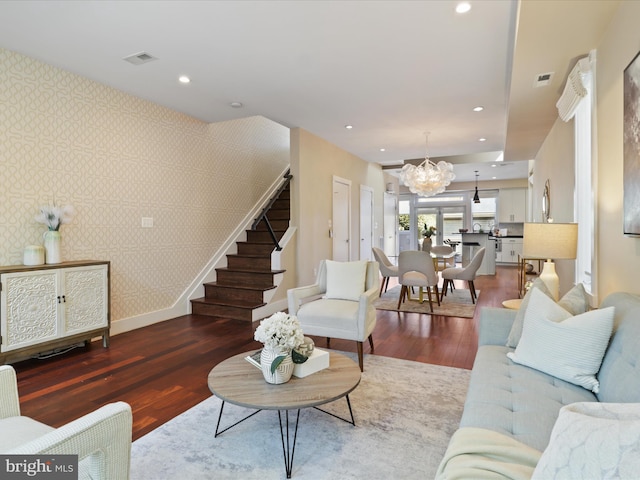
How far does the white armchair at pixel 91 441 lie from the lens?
3.26 feet

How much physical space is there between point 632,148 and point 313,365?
2.07 metres

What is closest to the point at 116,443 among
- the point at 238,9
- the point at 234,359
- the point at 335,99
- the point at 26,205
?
the point at 234,359

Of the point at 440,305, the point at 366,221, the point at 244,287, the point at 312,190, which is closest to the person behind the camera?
the point at 244,287

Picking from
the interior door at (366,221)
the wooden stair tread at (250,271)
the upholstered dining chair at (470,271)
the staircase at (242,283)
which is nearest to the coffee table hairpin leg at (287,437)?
the staircase at (242,283)

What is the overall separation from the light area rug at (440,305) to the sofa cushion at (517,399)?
325cm

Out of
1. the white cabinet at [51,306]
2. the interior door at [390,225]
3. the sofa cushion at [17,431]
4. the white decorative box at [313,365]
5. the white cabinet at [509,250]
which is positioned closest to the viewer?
the sofa cushion at [17,431]

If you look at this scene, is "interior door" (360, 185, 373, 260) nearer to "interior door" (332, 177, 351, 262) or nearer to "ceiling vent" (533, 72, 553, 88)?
"interior door" (332, 177, 351, 262)

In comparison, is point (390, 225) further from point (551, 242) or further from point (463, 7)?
point (463, 7)

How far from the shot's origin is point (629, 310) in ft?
5.49

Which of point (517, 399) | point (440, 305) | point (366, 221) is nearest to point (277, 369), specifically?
point (517, 399)

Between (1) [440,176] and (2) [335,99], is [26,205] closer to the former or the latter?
(2) [335,99]

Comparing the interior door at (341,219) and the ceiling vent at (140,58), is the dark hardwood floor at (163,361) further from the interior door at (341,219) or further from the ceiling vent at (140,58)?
the ceiling vent at (140,58)

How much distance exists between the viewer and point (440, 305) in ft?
18.5

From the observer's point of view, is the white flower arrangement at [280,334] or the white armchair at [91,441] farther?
the white flower arrangement at [280,334]
